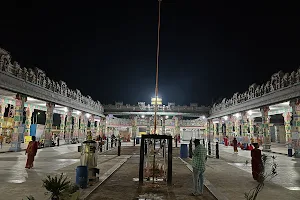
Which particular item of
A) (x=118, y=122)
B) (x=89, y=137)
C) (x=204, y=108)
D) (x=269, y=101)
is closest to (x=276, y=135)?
(x=204, y=108)

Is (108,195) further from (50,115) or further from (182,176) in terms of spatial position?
(50,115)

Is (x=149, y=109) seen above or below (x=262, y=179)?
above

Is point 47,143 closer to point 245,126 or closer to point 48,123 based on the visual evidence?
point 48,123

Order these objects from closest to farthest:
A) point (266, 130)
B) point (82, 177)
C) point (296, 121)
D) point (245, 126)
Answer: point (82, 177), point (296, 121), point (266, 130), point (245, 126)

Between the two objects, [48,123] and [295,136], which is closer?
[295,136]

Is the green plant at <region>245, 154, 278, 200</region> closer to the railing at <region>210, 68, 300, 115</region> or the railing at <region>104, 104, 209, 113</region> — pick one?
the railing at <region>210, 68, 300, 115</region>

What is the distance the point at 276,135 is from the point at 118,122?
107 feet

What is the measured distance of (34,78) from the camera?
65.6 feet

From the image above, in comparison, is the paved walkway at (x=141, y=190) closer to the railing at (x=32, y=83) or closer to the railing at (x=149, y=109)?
the railing at (x=32, y=83)

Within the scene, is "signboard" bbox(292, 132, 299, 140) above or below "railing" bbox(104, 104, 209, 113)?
below

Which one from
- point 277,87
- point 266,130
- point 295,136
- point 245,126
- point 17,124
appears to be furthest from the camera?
point 245,126

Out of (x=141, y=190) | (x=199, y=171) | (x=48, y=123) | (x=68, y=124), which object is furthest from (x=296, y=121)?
(x=68, y=124)

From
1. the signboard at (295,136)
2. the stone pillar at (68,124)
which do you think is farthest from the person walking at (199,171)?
the stone pillar at (68,124)

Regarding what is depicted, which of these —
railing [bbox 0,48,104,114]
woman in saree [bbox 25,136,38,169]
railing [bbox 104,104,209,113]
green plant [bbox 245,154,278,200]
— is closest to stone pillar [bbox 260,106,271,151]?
green plant [bbox 245,154,278,200]
